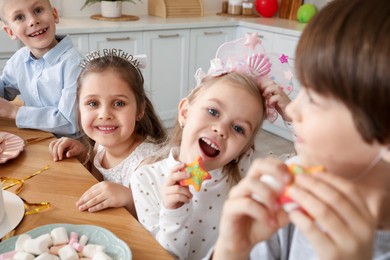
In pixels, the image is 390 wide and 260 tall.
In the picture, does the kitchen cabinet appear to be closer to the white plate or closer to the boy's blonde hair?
the boy's blonde hair

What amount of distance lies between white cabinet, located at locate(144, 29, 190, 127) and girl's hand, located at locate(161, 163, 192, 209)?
2604 millimetres

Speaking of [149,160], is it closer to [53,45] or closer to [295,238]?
[295,238]

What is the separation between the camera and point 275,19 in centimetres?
406

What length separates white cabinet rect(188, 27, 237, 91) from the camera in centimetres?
370

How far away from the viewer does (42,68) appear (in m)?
1.91

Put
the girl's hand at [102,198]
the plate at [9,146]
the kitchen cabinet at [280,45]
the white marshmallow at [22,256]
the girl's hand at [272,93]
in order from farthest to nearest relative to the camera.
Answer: the kitchen cabinet at [280,45] → the plate at [9,146] → the girl's hand at [272,93] → the girl's hand at [102,198] → the white marshmallow at [22,256]

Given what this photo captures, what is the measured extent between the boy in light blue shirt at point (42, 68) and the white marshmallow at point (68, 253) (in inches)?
36.0

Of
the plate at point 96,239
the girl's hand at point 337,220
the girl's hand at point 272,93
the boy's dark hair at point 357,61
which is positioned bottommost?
the plate at point 96,239

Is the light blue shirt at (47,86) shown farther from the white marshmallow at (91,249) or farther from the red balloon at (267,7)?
A: the red balloon at (267,7)

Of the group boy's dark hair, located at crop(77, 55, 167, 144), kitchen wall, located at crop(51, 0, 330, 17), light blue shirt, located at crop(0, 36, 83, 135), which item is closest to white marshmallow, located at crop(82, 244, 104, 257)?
boy's dark hair, located at crop(77, 55, 167, 144)

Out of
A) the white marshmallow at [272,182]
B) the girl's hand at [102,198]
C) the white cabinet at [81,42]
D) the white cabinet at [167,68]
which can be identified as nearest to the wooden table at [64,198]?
the girl's hand at [102,198]

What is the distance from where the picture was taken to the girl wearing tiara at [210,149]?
1087mm

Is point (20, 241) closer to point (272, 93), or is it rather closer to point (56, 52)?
point (272, 93)

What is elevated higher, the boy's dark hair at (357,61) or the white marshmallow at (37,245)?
the boy's dark hair at (357,61)
